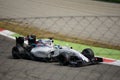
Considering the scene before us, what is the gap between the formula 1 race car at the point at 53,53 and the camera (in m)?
10.8

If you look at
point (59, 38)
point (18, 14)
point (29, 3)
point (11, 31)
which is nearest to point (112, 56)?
point (59, 38)

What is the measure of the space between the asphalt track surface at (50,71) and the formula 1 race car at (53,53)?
0.19 meters

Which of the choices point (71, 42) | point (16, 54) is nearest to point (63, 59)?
point (16, 54)

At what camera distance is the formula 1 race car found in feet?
35.4

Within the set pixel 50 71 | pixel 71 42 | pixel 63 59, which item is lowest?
pixel 71 42

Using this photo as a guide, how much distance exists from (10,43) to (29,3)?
9.90 m

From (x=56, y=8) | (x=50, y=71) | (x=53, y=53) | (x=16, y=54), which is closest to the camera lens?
(x=50, y=71)

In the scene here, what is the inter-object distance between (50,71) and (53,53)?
4.24 ft

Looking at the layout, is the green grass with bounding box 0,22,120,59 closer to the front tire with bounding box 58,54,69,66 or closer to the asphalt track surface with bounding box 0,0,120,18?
the front tire with bounding box 58,54,69,66

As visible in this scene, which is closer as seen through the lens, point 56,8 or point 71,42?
point 71,42

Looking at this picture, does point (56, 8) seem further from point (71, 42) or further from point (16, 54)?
point (16, 54)

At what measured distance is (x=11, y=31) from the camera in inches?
646

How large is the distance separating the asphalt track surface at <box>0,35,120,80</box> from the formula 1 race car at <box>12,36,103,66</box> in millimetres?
187

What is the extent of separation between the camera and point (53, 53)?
1128cm
